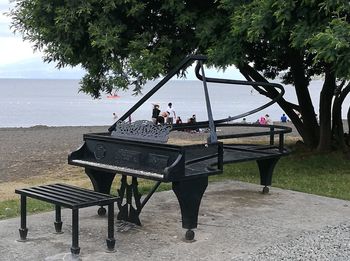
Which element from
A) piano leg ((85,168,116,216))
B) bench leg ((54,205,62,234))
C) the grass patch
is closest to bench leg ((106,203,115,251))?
bench leg ((54,205,62,234))

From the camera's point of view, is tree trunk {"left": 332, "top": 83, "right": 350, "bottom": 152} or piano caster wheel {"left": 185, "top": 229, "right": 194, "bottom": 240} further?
tree trunk {"left": 332, "top": 83, "right": 350, "bottom": 152}

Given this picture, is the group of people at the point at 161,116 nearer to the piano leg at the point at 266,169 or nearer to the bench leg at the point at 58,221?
the piano leg at the point at 266,169

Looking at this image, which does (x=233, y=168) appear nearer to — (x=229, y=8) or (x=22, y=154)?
(x=229, y=8)

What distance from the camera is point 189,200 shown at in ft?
20.0

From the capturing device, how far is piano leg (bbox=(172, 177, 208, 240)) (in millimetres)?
6039

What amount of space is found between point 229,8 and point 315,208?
351 centimetres

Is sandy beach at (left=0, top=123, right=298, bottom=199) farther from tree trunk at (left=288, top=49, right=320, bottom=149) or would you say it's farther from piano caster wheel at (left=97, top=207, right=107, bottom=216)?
tree trunk at (left=288, top=49, right=320, bottom=149)

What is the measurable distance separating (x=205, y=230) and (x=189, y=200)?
0.61 m

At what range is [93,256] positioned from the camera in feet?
18.4

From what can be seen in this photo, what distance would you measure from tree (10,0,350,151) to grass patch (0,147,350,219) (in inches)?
67.8

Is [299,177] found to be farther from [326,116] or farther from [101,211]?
[101,211]

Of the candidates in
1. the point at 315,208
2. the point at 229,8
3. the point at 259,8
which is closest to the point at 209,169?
the point at 315,208

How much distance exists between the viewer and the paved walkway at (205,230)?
225 inches

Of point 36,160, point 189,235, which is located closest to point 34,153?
point 36,160
